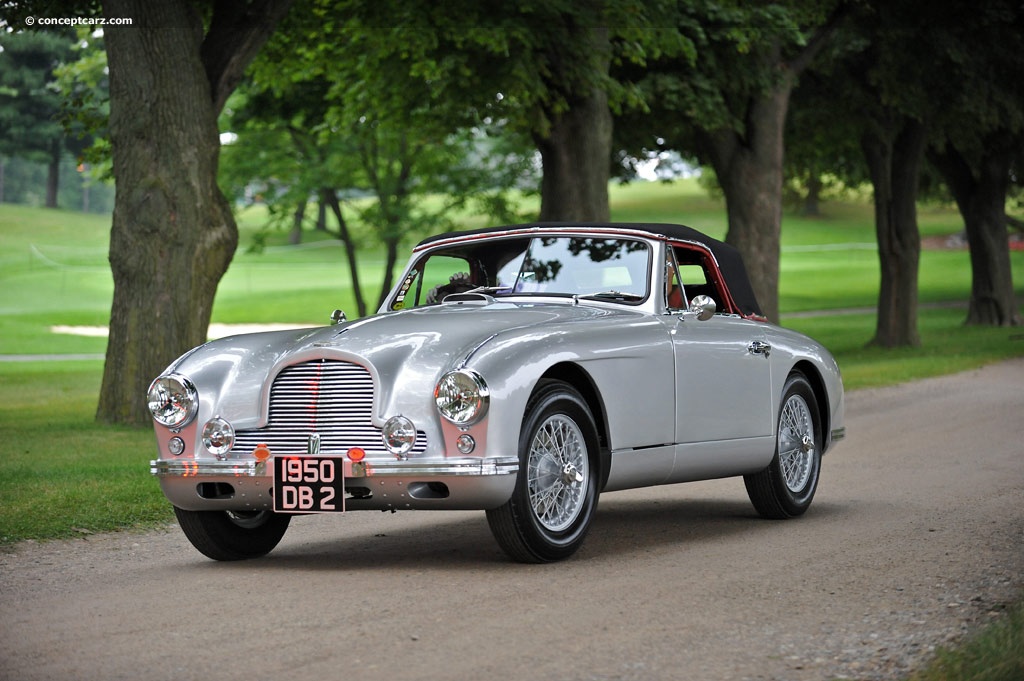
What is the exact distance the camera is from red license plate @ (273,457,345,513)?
6988mm

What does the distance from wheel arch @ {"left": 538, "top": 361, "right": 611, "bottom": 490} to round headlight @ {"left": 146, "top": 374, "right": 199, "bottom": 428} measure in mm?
1787

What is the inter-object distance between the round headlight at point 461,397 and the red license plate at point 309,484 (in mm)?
535

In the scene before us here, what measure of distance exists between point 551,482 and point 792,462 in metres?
2.77

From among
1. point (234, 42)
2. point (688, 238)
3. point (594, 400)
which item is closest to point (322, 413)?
point (594, 400)

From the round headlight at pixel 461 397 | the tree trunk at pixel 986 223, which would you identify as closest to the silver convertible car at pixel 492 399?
the round headlight at pixel 461 397

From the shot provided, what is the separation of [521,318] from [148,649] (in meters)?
2.87

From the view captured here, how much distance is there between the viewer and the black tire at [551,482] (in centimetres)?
715

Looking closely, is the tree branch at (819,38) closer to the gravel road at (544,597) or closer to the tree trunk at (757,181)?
the tree trunk at (757,181)

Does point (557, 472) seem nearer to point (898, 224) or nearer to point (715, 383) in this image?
point (715, 383)

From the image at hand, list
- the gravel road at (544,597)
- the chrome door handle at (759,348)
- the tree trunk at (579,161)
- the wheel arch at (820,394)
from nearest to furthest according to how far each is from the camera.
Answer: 1. the gravel road at (544,597)
2. the chrome door handle at (759,348)
3. the wheel arch at (820,394)
4. the tree trunk at (579,161)

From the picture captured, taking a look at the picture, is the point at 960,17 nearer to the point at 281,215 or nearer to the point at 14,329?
the point at 281,215

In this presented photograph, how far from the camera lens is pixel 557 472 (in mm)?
7395

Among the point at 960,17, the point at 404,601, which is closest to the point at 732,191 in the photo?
the point at 960,17

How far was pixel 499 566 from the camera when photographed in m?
7.40
